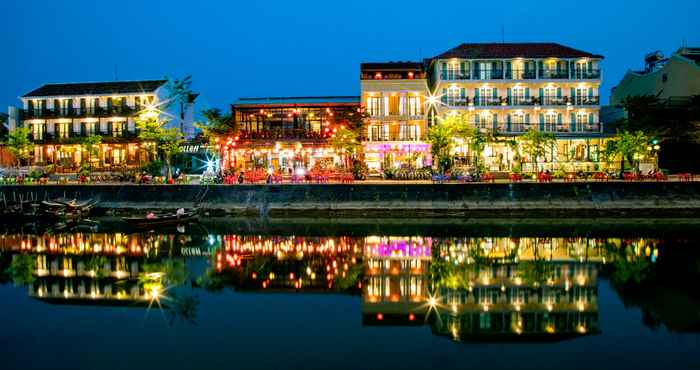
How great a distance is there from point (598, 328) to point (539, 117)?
45.8 meters

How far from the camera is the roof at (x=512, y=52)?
57.5m

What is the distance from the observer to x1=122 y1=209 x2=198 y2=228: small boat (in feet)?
117

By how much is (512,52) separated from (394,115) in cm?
1590

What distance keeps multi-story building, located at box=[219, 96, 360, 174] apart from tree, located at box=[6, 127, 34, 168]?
2399 cm

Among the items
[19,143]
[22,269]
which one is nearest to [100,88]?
[19,143]

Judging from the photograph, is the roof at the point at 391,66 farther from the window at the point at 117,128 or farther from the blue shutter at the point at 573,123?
the window at the point at 117,128

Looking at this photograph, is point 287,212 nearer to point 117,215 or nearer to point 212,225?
point 212,225

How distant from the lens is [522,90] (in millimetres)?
58000

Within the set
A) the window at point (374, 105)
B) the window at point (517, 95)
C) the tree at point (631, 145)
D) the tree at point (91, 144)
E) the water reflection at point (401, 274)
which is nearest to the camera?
the water reflection at point (401, 274)

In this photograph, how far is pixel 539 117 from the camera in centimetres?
5781

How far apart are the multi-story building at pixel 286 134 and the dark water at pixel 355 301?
24671 mm

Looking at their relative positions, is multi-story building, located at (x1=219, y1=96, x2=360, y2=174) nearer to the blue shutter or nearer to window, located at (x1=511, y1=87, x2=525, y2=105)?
window, located at (x1=511, y1=87, x2=525, y2=105)

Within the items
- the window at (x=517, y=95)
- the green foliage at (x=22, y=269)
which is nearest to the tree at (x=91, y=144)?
the green foliage at (x=22, y=269)

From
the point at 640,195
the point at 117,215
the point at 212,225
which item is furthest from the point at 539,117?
the point at 117,215
